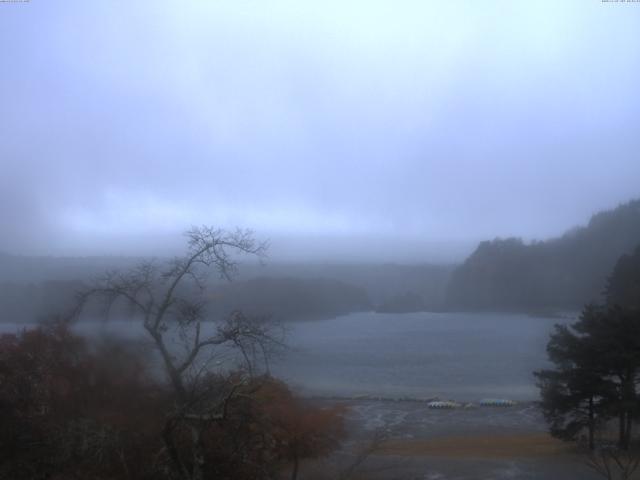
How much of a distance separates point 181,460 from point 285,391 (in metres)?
5.89

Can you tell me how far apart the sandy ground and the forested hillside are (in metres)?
21.3

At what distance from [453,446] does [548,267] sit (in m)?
33.0

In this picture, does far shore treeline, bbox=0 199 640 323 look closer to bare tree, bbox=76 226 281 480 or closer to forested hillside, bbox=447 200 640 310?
forested hillside, bbox=447 200 640 310

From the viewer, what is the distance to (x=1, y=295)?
70.2 ft

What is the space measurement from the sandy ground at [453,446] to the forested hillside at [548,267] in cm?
2132

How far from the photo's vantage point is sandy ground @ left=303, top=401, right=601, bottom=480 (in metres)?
14.2

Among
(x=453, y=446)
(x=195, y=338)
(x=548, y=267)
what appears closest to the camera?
(x=195, y=338)

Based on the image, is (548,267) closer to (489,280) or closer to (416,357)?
(489,280)

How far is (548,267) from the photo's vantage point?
4978cm

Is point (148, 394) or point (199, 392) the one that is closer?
point (199, 392)

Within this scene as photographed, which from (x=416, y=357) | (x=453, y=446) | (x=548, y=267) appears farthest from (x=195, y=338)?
(x=548, y=267)

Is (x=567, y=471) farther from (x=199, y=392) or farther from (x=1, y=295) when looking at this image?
(x=1, y=295)

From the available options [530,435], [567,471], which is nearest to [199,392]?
[567,471]

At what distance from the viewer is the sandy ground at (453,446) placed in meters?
14.2
